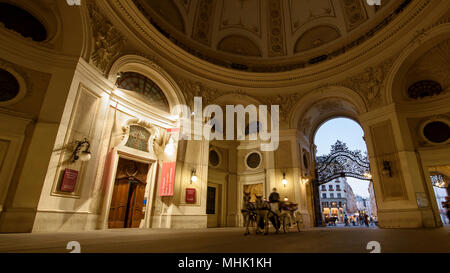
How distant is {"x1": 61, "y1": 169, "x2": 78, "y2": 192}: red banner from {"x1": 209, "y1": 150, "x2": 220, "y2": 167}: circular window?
8009 mm

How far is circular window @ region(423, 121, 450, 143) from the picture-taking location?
9.51 meters

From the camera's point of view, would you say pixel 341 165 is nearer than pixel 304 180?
No

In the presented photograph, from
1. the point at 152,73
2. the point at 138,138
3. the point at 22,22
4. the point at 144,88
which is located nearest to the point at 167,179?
the point at 138,138

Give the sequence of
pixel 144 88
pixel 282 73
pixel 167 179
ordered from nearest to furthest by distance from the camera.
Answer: pixel 167 179
pixel 144 88
pixel 282 73

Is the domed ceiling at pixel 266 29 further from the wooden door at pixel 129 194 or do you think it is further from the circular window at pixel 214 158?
the wooden door at pixel 129 194

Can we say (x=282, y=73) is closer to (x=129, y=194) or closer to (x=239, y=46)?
(x=239, y=46)

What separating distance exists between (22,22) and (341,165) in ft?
55.6

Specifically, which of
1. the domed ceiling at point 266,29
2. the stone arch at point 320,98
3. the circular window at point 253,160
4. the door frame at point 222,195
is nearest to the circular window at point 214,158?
the door frame at point 222,195

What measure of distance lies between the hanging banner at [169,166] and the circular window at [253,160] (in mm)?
5832

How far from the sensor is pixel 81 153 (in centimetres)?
692

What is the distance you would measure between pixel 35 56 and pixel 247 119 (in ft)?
37.6
